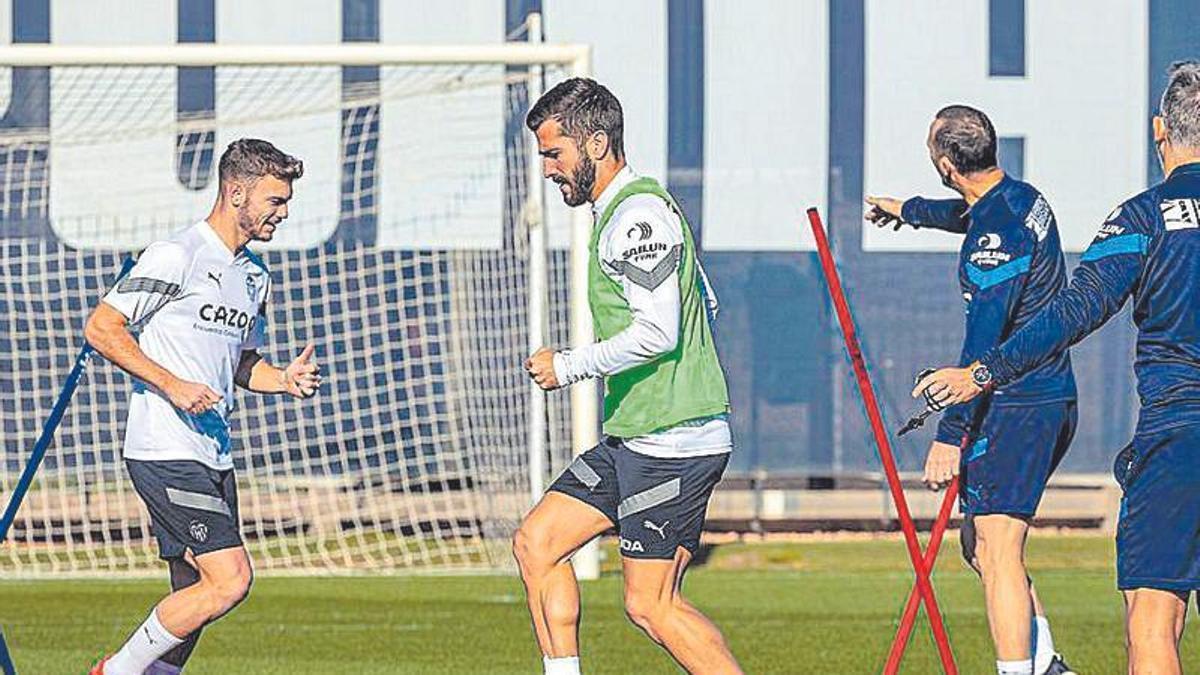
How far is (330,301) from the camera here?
15406 millimetres

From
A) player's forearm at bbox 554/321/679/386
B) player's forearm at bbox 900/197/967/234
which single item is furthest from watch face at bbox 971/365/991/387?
player's forearm at bbox 900/197/967/234

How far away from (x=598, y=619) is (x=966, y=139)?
502cm

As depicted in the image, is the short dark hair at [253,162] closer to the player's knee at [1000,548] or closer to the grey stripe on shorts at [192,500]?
the grey stripe on shorts at [192,500]

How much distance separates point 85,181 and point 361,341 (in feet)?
7.44

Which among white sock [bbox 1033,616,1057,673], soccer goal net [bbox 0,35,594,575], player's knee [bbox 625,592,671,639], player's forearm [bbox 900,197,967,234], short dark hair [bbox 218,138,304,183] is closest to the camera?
player's knee [bbox 625,592,671,639]

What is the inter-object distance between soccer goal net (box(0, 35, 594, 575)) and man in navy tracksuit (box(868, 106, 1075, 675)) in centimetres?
765

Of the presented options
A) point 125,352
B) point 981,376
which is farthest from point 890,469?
point 125,352

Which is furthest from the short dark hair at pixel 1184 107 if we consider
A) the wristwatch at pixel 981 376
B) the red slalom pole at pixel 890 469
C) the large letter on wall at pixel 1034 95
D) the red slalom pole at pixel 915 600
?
the large letter on wall at pixel 1034 95

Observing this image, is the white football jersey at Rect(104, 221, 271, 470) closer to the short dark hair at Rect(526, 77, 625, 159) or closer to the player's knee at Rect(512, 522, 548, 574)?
the player's knee at Rect(512, 522, 548, 574)

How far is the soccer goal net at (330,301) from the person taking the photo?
1516 centimetres

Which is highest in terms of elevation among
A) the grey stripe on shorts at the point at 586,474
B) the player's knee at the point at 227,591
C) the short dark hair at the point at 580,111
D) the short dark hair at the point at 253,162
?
the short dark hair at the point at 580,111

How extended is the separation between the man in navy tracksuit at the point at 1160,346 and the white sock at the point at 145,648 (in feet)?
9.36

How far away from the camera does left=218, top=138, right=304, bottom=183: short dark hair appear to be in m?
7.08

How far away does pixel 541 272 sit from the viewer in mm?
14039
